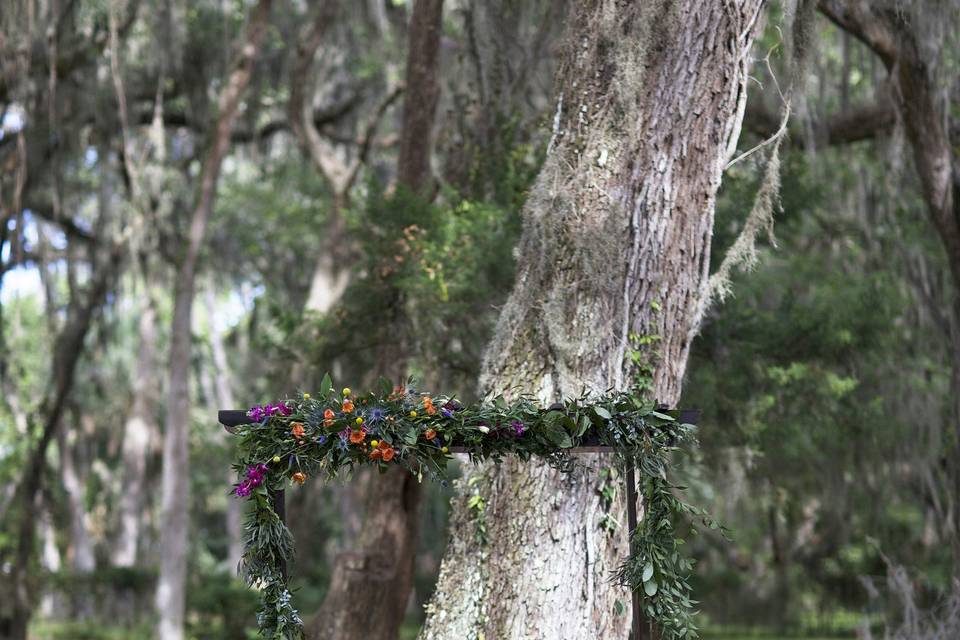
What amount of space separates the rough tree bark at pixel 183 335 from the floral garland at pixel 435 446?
276 inches

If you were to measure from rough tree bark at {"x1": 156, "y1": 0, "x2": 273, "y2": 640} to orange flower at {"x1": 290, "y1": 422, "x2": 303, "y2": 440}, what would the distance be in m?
7.08

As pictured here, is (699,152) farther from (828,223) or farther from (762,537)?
(762,537)

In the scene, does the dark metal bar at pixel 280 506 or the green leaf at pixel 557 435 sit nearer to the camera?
the green leaf at pixel 557 435

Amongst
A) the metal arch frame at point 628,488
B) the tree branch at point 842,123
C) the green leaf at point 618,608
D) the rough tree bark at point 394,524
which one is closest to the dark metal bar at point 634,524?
the metal arch frame at point 628,488

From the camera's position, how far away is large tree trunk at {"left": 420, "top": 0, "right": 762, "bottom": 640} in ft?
15.9

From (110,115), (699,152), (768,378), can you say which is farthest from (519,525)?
(110,115)

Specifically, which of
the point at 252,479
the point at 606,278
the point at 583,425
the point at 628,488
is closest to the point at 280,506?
the point at 252,479

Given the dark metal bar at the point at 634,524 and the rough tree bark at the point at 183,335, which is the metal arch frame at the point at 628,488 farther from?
the rough tree bark at the point at 183,335

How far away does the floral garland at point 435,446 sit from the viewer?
4422 millimetres

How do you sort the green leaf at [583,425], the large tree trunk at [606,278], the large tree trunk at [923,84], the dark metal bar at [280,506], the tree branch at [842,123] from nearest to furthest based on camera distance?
the green leaf at [583,425] → the dark metal bar at [280,506] → the large tree trunk at [606,278] → the large tree trunk at [923,84] → the tree branch at [842,123]

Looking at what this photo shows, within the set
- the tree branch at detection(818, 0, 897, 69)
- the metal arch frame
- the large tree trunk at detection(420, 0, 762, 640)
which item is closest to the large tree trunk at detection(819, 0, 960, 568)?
the tree branch at detection(818, 0, 897, 69)

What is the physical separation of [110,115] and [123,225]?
7.48ft

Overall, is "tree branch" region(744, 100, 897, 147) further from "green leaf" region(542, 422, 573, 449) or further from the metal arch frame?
"green leaf" region(542, 422, 573, 449)

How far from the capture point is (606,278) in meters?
4.99
